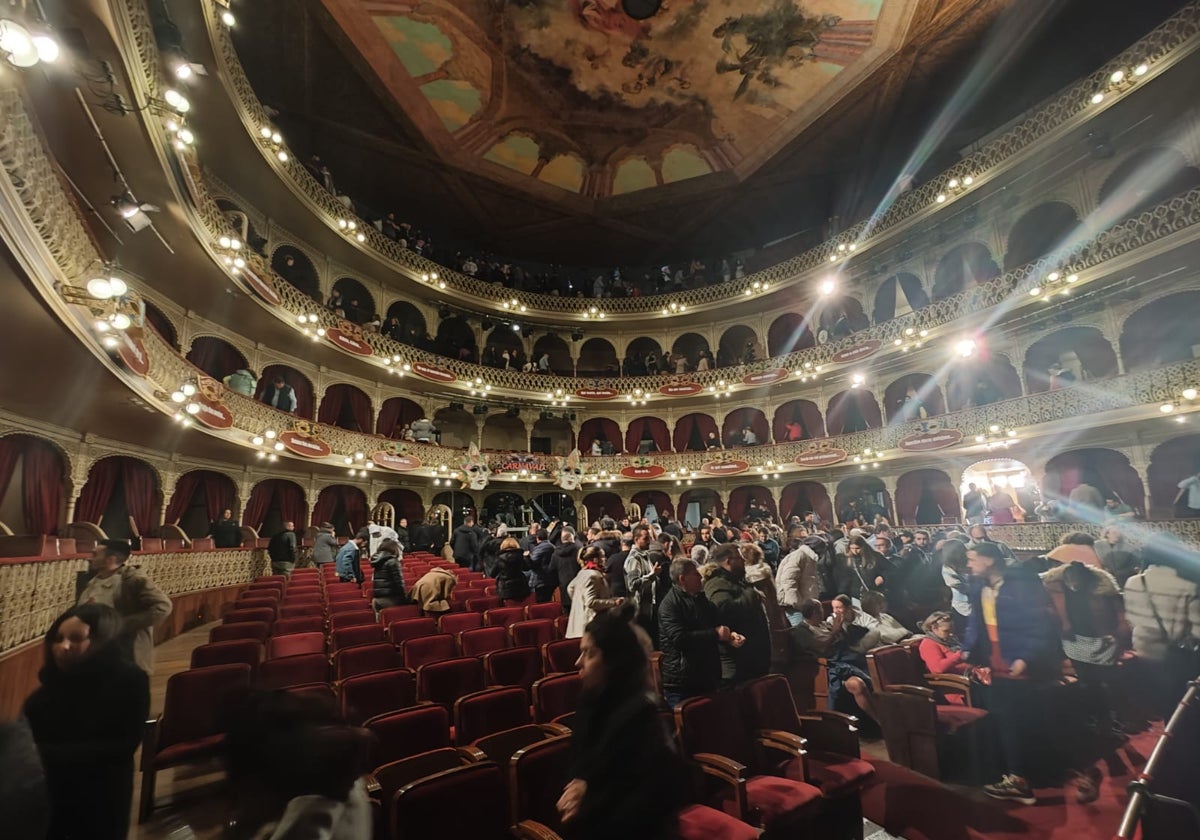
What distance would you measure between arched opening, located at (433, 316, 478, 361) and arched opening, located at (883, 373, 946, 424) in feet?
48.4

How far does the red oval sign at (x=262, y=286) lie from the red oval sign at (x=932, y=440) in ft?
53.7

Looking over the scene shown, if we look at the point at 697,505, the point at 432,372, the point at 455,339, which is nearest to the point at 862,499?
the point at 697,505

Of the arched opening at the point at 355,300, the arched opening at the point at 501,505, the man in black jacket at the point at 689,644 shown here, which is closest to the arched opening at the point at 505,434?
the arched opening at the point at 501,505

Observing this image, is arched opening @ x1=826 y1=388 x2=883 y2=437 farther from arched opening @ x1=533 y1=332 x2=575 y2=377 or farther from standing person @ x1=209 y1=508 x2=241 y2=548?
standing person @ x1=209 y1=508 x2=241 y2=548

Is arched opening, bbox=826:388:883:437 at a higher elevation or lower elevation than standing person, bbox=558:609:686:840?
higher

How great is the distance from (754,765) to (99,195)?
11.0 m

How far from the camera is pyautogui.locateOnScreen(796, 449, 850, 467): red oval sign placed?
16312 millimetres

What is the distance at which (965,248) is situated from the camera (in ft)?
50.4

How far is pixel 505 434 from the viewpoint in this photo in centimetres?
2156

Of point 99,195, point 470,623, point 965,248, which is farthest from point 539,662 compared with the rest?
point 965,248

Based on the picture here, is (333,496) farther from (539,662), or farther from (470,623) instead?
(539,662)

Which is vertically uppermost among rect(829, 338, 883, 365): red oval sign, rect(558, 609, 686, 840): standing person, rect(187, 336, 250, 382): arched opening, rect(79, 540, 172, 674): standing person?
rect(829, 338, 883, 365): red oval sign

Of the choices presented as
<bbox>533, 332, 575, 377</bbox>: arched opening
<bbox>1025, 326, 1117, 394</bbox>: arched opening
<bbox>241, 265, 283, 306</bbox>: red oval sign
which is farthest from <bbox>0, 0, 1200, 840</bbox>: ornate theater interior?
<bbox>533, 332, 575, 377</bbox>: arched opening

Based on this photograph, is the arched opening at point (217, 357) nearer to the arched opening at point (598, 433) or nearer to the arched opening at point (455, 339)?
the arched opening at point (455, 339)
